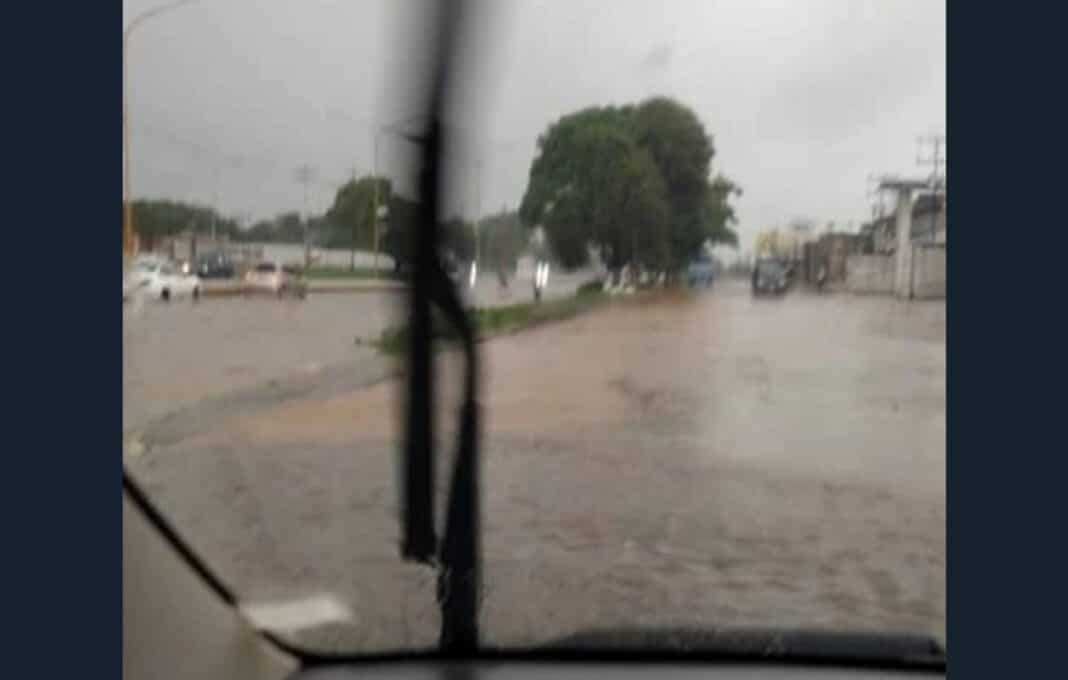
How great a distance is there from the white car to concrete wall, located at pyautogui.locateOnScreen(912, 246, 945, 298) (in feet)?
6.00

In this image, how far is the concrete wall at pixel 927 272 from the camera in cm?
335

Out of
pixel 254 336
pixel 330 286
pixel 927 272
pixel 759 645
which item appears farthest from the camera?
pixel 254 336

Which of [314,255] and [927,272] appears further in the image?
[314,255]

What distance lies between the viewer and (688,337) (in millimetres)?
4660

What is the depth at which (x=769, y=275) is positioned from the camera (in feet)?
14.6

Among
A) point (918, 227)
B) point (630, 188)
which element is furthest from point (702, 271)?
point (918, 227)

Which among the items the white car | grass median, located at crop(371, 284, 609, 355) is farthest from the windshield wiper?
the white car

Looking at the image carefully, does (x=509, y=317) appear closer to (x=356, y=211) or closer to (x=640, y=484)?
(x=356, y=211)

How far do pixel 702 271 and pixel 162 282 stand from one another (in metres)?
1.43

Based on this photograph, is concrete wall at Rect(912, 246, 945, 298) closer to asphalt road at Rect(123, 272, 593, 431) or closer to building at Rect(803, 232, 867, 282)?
building at Rect(803, 232, 867, 282)

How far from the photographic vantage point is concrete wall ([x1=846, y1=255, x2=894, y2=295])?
425 cm

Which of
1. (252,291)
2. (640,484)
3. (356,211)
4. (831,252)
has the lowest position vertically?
A: (640,484)

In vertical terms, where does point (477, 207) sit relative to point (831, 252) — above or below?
above

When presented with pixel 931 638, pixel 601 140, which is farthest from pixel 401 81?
pixel 931 638
